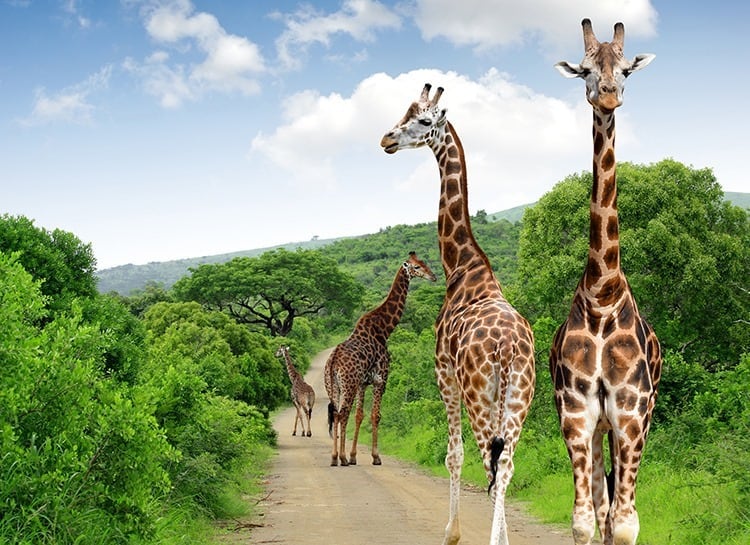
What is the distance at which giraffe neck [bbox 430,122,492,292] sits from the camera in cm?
898

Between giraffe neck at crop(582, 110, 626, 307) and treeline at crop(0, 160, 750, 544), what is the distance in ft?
10.3

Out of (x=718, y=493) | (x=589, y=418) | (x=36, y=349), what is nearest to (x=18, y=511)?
(x=36, y=349)

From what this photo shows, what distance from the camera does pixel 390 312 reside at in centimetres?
1733

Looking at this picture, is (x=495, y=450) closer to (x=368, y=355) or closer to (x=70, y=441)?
(x=70, y=441)

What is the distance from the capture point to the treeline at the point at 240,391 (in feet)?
18.4

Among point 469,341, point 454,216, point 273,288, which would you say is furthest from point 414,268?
point 273,288

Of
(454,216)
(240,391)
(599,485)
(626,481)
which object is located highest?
(454,216)

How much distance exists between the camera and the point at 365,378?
17.6 metres

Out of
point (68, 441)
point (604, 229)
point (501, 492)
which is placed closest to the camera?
point (68, 441)

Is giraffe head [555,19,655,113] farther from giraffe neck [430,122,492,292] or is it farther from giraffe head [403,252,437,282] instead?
giraffe head [403,252,437,282]

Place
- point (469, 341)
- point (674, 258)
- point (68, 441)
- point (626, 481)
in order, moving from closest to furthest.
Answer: point (626, 481) < point (68, 441) < point (469, 341) < point (674, 258)

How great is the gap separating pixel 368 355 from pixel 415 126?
8.86 metres

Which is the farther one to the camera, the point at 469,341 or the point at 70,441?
the point at 469,341

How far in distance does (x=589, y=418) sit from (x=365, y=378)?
1215 cm
